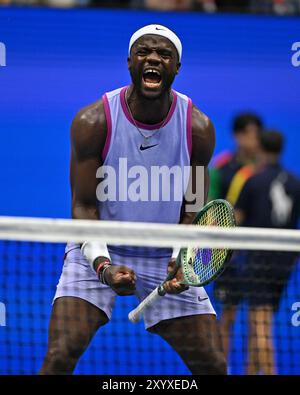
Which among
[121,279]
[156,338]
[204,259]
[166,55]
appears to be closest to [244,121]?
[156,338]

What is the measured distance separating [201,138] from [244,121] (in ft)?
7.44

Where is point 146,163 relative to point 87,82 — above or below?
below

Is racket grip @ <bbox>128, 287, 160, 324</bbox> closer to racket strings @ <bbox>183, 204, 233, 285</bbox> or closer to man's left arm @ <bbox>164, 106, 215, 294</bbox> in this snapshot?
racket strings @ <bbox>183, 204, 233, 285</bbox>

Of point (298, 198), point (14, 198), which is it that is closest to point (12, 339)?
point (14, 198)

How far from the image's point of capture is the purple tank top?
5.77 m

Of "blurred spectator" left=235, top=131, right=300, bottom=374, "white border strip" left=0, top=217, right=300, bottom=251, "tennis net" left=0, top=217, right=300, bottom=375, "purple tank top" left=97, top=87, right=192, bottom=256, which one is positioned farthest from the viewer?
"blurred spectator" left=235, top=131, right=300, bottom=374

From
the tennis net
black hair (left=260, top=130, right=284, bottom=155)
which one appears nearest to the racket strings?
the tennis net

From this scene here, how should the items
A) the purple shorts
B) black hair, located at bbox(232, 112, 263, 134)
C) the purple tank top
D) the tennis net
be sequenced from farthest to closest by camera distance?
black hair, located at bbox(232, 112, 263, 134) → the tennis net → the purple tank top → the purple shorts

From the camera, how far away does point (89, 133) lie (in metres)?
5.67

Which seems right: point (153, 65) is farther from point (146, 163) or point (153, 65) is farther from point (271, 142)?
point (271, 142)

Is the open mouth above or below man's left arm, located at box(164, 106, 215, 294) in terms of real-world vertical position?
above

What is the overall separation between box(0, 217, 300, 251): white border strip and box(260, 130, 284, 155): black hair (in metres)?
2.25

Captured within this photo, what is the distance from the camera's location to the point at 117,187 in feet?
19.3

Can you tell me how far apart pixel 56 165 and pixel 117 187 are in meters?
2.54
